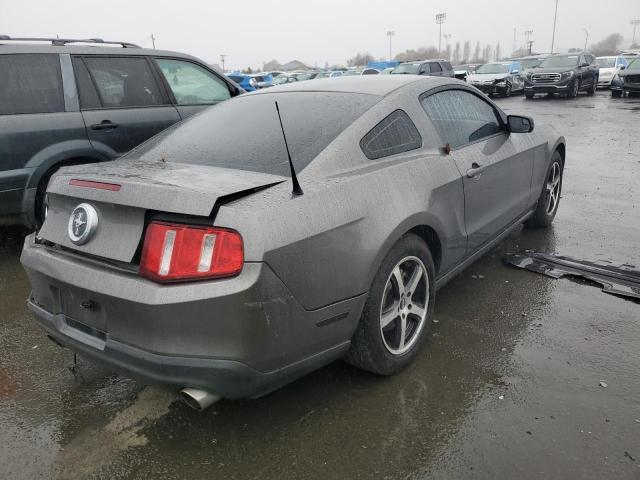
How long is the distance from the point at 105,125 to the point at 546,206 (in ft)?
13.6

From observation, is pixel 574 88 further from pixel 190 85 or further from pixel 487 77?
pixel 190 85

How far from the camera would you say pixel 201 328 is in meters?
1.98

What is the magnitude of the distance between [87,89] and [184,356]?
364 centimetres

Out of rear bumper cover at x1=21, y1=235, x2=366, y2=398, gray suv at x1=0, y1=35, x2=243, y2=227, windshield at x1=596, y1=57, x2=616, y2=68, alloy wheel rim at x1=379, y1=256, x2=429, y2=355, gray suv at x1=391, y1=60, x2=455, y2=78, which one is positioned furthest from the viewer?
windshield at x1=596, y1=57, x2=616, y2=68

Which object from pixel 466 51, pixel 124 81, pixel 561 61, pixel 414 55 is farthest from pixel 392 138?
pixel 466 51

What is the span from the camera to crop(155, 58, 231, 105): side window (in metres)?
5.46

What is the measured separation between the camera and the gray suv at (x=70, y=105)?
4.30m

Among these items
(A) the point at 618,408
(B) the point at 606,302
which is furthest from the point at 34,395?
(B) the point at 606,302

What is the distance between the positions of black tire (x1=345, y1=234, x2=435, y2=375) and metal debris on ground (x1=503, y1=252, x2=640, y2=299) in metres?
1.69

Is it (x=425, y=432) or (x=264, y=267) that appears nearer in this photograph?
(x=264, y=267)

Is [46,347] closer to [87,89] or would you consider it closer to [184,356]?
[184,356]

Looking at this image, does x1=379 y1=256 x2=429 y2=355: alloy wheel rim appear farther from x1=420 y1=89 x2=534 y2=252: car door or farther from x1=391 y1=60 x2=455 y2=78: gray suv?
x1=391 y1=60 x2=455 y2=78: gray suv

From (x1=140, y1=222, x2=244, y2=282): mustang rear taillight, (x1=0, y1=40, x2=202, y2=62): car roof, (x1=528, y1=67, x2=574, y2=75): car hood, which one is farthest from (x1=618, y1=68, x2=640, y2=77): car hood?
(x1=140, y1=222, x2=244, y2=282): mustang rear taillight

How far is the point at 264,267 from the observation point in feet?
6.51
